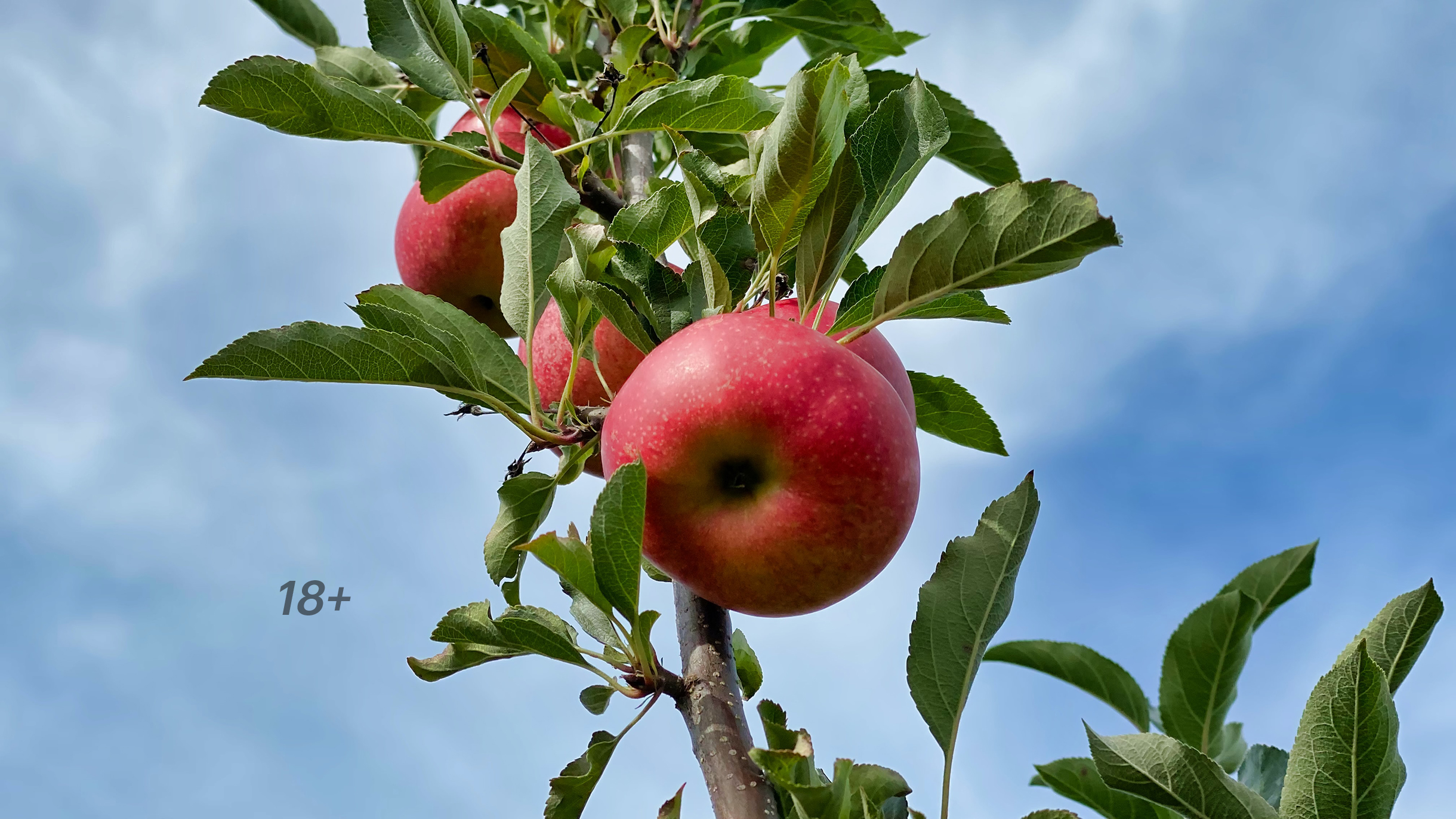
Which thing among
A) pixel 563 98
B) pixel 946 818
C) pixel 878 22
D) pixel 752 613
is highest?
pixel 878 22

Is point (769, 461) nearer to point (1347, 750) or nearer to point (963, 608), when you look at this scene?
point (963, 608)

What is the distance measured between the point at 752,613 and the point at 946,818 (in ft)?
0.93

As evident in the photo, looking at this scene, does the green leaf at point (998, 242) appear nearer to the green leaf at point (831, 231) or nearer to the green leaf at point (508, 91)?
the green leaf at point (831, 231)

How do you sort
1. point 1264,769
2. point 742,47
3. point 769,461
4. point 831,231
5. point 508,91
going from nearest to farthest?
point 769,461 < point 831,231 < point 508,91 < point 1264,769 < point 742,47

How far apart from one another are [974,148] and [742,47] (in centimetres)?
53

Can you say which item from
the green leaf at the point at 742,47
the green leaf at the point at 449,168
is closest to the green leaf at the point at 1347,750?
the green leaf at the point at 449,168

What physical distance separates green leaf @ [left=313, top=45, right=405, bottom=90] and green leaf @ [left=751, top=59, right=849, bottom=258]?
3.13 ft

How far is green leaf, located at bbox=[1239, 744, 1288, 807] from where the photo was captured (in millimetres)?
1277

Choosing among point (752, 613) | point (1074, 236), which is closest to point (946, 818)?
point (752, 613)

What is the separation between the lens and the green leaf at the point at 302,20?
194 centimetres

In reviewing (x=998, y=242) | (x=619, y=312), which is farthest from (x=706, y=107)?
(x=998, y=242)

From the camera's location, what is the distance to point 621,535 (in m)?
0.91

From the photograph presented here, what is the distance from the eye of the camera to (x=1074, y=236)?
0.90 metres

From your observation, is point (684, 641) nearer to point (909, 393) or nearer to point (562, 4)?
point (909, 393)
